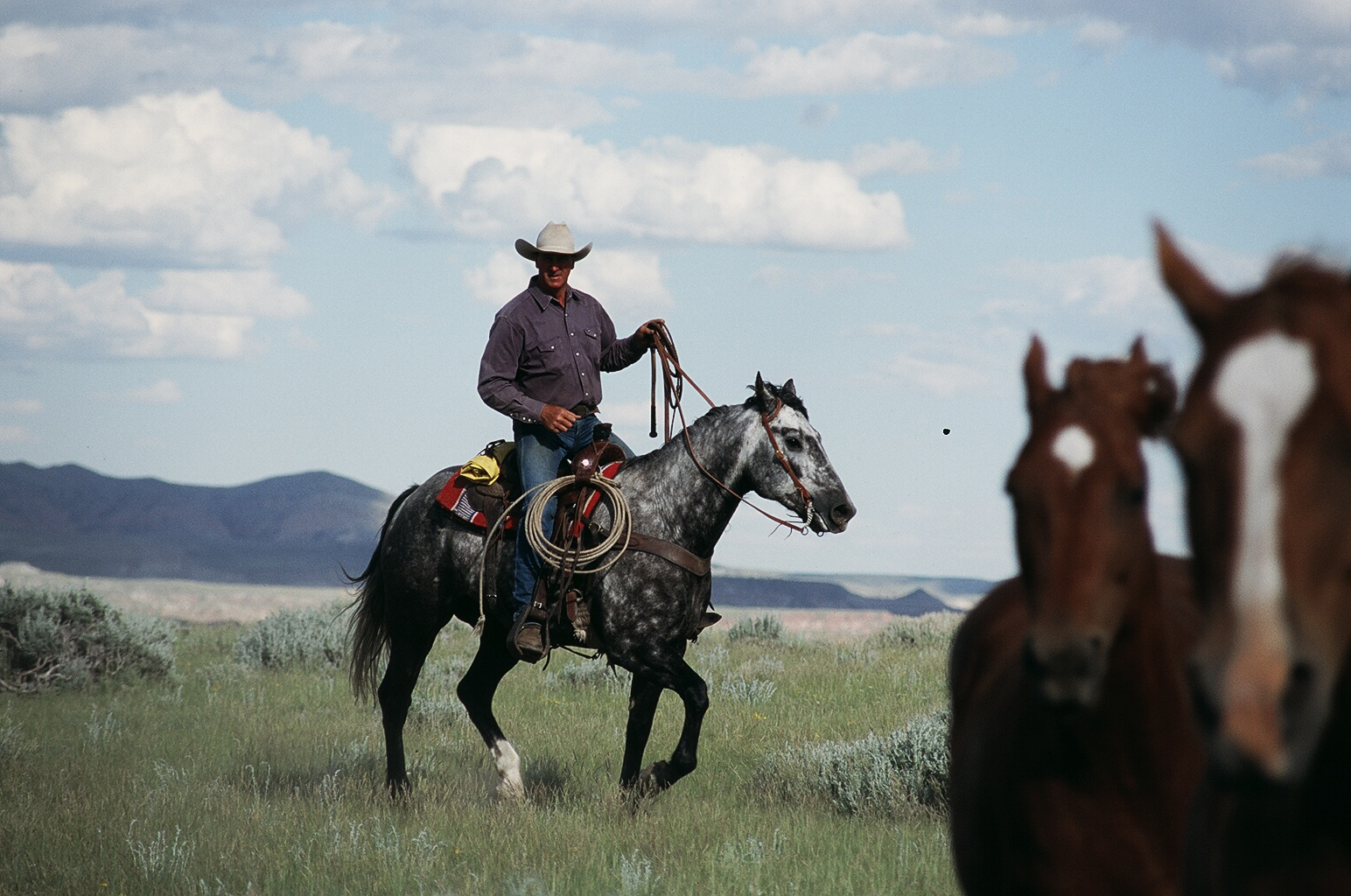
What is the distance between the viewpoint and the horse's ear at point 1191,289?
238cm

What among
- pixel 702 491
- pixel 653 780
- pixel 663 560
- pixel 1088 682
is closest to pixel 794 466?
pixel 702 491

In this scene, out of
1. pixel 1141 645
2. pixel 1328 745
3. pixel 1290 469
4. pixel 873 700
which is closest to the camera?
pixel 1290 469

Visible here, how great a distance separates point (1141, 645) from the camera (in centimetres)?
340

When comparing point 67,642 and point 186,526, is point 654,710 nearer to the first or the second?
point 67,642

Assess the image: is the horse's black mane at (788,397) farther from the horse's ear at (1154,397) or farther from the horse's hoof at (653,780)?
the horse's ear at (1154,397)

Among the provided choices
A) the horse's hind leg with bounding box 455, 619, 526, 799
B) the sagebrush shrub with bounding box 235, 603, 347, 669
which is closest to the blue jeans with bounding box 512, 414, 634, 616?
the horse's hind leg with bounding box 455, 619, 526, 799

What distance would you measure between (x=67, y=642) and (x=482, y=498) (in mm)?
8938

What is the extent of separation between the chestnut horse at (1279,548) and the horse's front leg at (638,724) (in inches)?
263

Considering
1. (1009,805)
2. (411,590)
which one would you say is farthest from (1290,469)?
(411,590)

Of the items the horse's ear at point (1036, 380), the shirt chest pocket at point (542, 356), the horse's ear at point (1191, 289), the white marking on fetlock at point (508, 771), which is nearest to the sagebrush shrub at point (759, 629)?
the white marking on fetlock at point (508, 771)

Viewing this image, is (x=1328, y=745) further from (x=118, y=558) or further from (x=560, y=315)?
(x=118, y=558)

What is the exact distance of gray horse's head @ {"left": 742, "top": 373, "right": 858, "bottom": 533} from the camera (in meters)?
8.80

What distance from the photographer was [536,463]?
9.17 m

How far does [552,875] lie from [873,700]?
6.41m
